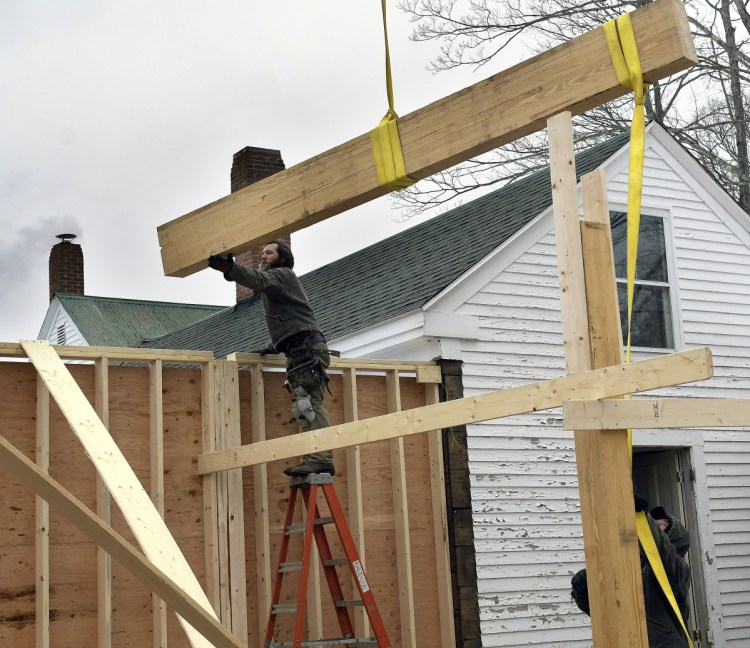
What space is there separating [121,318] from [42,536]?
16.3 meters

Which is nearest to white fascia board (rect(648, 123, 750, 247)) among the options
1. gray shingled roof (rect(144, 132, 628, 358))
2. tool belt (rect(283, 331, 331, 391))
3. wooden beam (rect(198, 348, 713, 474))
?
gray shingled roof (rect(144, 132, 628, 358))

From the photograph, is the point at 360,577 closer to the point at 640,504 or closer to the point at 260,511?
the point at 260,511

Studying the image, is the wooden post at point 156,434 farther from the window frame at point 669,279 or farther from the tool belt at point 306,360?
the window frame at point 669,279

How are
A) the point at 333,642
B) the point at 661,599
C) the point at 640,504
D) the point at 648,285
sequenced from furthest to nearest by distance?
the point at 648,285 < the point at 333,642 < the point at 661,599 < the point at 640,504

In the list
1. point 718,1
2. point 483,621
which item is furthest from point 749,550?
point 718,1

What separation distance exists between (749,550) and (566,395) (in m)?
7.41

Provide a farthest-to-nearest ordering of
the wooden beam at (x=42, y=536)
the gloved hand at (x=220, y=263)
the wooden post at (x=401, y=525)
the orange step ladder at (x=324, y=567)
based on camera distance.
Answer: the wooden post at (x=401, y=525) → the orange step ladder at (x=324, y=567) → the wooden beam at (x=42, y=536) → the gloved hand at (x=220, y=263)

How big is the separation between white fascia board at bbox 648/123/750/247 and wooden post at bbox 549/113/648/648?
7.44 metres

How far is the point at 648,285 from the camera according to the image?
40.8ft

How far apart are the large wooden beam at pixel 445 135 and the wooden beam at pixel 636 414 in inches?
62.0

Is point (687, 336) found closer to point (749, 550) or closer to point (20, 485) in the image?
point (749, 550)

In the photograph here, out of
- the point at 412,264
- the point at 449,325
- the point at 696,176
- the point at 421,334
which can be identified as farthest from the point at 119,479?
the point at 696,176

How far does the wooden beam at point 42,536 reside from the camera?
764cm

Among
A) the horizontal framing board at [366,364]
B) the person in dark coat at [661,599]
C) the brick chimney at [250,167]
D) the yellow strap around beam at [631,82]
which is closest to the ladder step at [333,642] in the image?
the person in dark coat at [661,599]
